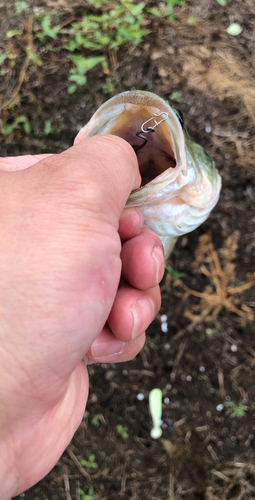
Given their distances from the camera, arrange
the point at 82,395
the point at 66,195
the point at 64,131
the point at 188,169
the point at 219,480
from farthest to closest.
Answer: the point at 64,131 → the point at 219,480 → the point at 82,395 → the point at 188,169 → the point at 66,195

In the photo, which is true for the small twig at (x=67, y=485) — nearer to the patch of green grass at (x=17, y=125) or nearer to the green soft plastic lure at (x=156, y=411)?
the green soft plastic lure at (x=156, y=411)

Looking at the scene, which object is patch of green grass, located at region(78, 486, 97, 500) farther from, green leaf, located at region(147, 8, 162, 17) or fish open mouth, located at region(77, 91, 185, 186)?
green leaf, located at region(147, 8, 162, 17)

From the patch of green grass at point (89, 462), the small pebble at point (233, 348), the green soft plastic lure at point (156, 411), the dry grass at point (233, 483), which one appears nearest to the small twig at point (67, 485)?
the patch of green grass at point (89, 462)

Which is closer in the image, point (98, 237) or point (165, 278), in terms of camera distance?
point (98, 237)

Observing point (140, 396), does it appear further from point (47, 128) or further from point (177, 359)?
point (47, 128)

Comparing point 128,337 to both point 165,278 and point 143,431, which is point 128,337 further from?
point 143,431

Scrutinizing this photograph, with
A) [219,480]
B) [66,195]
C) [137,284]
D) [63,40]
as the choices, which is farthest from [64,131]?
[219,480]

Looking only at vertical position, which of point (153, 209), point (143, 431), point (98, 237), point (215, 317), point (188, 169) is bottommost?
point (143, 431)

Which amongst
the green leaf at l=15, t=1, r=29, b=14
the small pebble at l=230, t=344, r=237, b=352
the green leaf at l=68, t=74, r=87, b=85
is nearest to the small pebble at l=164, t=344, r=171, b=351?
the small pebble at l=230, t=344, r=237, b=352
